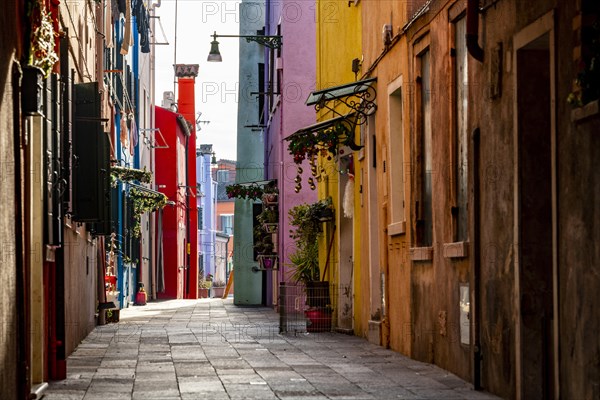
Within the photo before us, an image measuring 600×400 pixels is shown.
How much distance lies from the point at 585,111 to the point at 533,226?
1.93 metres

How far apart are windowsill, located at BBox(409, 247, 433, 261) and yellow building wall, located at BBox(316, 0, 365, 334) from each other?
Result: 4.40m

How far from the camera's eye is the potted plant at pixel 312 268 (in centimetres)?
1983

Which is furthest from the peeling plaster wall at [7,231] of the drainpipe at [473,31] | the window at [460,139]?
the window at [460,139]

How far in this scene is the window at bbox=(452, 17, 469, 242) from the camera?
38.9 ft

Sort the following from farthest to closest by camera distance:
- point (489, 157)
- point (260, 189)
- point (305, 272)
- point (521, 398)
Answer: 1. point (260, 189)
2. point (305, 272)
3. point (489, 157)
4. point (521, 398)

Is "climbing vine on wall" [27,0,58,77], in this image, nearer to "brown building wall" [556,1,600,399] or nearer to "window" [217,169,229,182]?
"brown building wall" [556,1,600,399]

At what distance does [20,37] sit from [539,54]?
12.9 ft

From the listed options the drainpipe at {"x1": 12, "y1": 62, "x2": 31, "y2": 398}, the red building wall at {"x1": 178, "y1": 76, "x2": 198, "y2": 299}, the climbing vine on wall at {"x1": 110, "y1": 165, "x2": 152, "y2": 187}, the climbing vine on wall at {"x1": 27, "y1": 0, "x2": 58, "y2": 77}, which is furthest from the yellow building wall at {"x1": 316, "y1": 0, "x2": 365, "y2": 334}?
the red building wall at {"x1": 178, "y1": 76, "x2": 198, "y2": 299}

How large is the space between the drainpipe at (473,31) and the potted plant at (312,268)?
9702 mm

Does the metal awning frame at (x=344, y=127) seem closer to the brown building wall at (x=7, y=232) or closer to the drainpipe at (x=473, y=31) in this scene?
the drainpipe at (x=473, y=31)

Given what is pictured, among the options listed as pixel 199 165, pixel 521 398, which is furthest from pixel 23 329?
pixel 199 165

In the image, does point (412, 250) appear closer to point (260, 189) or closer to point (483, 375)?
point (483, 375)

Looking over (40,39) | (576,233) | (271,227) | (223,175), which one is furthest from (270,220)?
(223,175)

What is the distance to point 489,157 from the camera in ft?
34.4
